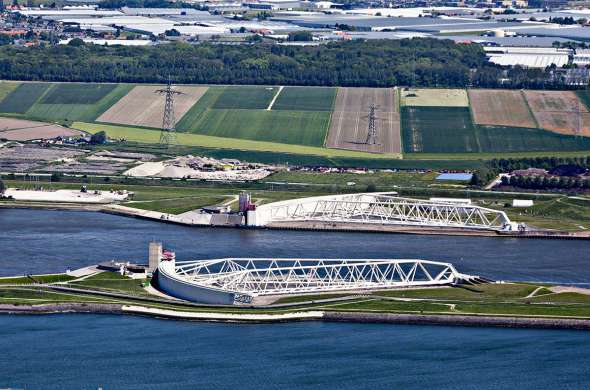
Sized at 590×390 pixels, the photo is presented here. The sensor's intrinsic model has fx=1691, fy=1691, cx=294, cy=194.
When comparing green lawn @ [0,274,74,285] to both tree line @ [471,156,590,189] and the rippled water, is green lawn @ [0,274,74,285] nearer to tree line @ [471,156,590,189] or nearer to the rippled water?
the rippled water

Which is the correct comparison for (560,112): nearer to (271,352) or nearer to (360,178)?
(360,178)

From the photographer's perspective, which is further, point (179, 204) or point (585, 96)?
point (585, 96)

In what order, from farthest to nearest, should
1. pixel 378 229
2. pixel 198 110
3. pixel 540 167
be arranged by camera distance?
1. pixel 198 110
2. pixel 540 167
3. pixel 378 229

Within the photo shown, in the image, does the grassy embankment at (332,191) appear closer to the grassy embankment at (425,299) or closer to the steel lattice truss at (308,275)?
the steel lattice truss at (308,275)

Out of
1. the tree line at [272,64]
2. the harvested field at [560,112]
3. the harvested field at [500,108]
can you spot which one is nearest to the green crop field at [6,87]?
the tree line at [272,64]

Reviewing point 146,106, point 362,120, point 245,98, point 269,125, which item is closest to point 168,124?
point 269,125
